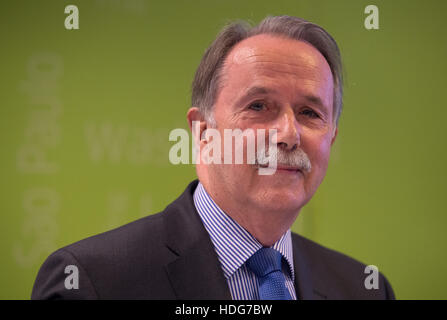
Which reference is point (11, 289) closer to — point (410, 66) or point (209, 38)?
point (209, 38)

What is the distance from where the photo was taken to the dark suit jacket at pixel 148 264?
121 cm

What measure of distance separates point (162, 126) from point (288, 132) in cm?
72

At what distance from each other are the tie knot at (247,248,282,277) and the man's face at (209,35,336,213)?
0.15 metres

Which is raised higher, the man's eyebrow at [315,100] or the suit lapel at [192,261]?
the man's eyebrow at [315,100]

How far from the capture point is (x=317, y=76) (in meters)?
1.41

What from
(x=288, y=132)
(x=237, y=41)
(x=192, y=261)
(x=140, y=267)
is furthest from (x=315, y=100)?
(x=140, y=267)

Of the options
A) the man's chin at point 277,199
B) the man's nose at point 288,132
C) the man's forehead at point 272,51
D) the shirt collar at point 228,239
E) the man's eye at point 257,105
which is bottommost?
the shirt collar at point 228,239

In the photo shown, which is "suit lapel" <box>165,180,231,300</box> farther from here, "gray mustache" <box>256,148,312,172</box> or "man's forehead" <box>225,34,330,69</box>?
"man's forehead" <box>225,34,330,69</box>

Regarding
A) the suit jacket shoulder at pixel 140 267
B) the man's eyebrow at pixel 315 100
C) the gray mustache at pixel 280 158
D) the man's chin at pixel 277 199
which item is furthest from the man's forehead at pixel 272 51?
the suit jacket shoulder at pixel 140 267

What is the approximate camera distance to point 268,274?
1.35m

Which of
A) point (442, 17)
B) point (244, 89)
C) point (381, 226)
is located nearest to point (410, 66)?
point (442, 17)

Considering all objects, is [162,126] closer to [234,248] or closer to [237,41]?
[237,41]

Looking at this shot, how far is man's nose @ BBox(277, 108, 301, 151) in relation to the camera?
1288mm

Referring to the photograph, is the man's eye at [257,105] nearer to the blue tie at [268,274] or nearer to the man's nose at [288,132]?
the man's nose at [288,132]
